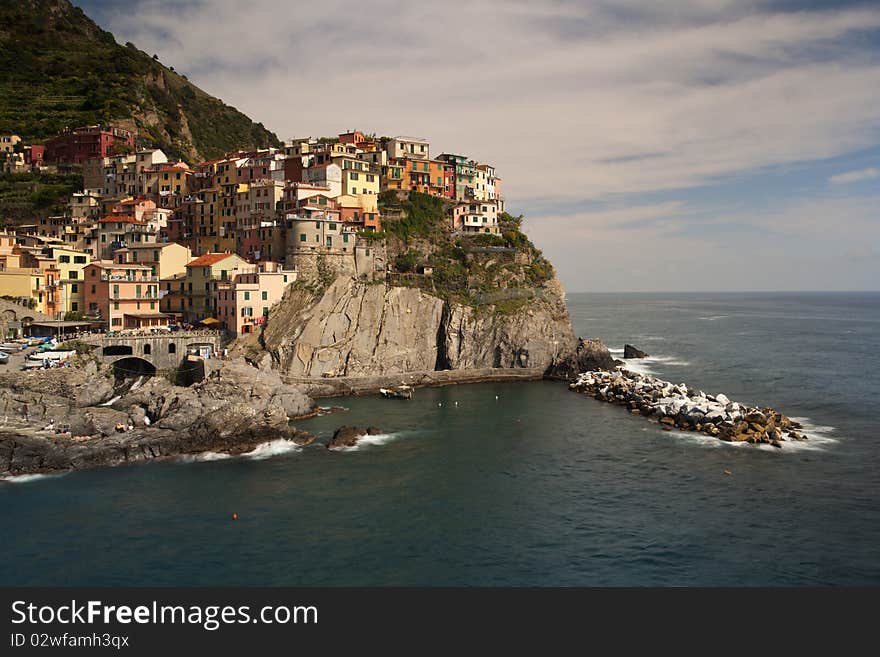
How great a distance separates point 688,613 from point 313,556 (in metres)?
14.3

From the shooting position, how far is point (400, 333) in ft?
212

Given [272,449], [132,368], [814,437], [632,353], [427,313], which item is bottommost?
[272,449]

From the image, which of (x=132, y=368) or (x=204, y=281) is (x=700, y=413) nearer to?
(x=132, y=368)

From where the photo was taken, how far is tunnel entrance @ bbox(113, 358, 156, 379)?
47938 millimetres

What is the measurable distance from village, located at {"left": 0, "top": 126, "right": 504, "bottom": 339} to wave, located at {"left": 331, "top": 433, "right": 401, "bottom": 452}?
20558 millimetres

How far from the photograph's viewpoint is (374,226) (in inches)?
2744

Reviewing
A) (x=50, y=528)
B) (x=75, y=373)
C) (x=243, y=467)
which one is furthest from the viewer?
(x=75, y=373)

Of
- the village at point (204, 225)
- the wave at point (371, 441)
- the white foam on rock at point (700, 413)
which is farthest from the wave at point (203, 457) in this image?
the white foam on rock at point (700, 413)

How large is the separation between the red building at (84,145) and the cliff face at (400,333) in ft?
142

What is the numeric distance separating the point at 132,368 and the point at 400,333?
81.9ft

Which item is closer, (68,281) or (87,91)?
(68,281)

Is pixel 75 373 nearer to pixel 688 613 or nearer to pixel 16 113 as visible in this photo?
pixel 688 613

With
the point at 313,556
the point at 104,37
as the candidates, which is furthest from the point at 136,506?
the point at 104,37

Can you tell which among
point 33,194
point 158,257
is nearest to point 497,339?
point 158,257
